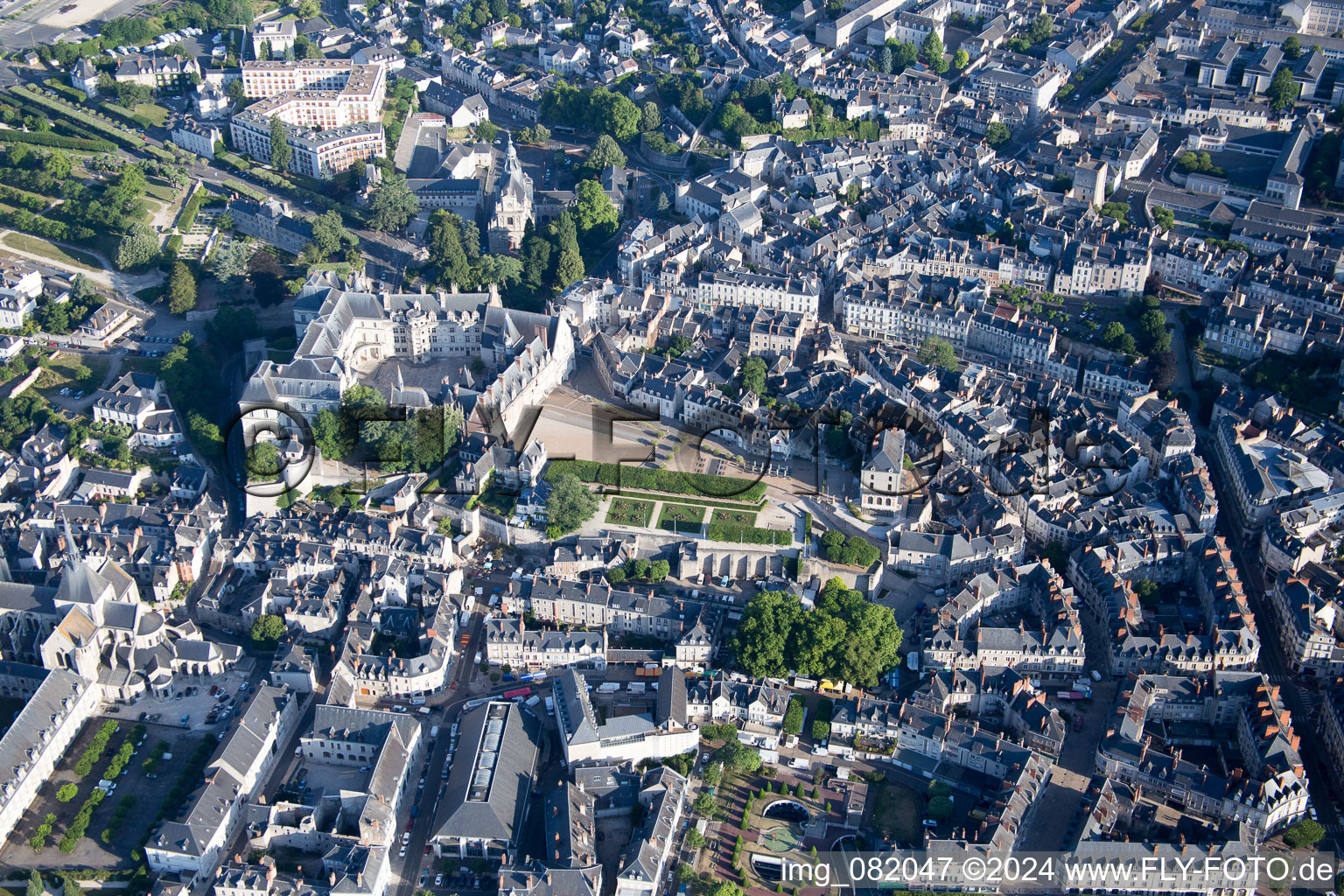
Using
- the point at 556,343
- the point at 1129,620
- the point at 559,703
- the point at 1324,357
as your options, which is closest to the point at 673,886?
the point at 559,703

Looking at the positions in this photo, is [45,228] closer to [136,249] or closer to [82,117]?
[136,249]

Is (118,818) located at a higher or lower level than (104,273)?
lower

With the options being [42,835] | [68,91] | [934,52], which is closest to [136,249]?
[68,91]

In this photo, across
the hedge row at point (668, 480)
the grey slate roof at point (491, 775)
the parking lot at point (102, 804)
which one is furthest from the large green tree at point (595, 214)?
the parking lot at point (102, 804)

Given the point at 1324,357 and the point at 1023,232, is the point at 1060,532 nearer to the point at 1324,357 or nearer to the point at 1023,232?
the point at 1324,357

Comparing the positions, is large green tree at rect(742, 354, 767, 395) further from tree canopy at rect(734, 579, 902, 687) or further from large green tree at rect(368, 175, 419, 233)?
large green tree at rect(368, 175, 419, 233)

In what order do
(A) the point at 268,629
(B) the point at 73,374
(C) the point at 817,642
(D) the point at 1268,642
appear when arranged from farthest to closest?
(B) the point at 73,374
(D) the point at 1268,642
(A) the point at 268,629
(C) the point at 817,642
